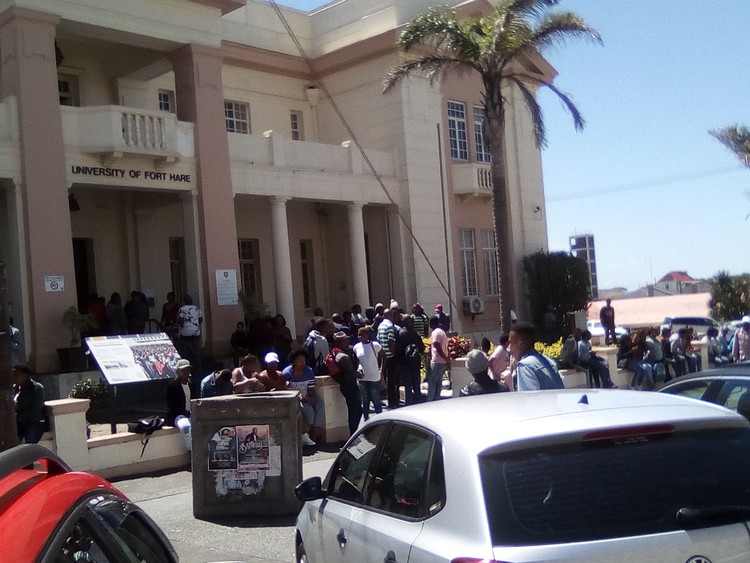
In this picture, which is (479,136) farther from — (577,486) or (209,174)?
(577,486)

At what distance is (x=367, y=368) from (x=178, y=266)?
10.3m

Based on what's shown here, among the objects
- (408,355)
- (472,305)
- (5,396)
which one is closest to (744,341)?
(408,355)

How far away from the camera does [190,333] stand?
17016 mm

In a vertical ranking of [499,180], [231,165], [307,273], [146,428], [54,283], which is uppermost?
[231,165]

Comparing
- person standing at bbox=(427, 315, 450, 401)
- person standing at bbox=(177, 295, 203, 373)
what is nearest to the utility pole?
person standing at bbox=(427, 315, 450, 401)

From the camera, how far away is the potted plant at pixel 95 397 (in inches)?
547

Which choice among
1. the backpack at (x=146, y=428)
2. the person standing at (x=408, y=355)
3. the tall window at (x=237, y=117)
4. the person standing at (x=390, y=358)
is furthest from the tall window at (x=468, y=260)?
the backpack at (x=146, y=428)

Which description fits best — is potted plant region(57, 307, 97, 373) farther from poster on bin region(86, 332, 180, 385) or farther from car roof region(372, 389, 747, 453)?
car roof region(372, 389, 747, 453)

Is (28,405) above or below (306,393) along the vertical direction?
above

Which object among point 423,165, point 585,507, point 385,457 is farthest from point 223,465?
point 423,165

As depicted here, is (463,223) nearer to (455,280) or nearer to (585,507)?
(455,280)

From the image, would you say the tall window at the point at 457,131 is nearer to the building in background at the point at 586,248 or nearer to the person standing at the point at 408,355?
the building in background at the point at 586,248

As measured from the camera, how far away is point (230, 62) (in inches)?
902

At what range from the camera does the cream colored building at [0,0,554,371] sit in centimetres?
1598
